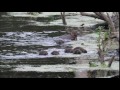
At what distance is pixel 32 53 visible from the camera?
21.2ft

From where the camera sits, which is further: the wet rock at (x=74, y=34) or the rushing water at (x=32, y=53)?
the wet rock at (x=74, y=34)

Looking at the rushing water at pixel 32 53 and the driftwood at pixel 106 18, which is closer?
the rushing water at pixel 32 53

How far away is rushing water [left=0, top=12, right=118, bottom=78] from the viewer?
5949mm

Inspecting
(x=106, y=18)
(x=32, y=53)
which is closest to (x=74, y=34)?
(x=106, y=18)

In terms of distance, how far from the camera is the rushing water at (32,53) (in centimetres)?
595

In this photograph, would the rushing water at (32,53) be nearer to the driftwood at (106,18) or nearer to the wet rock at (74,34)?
the wet rock at (74,34)

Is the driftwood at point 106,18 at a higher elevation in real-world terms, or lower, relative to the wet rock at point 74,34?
higher

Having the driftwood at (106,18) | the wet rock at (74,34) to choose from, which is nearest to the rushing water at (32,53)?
the wet rock at (74,34)

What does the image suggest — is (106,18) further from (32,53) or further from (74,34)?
(32,53)

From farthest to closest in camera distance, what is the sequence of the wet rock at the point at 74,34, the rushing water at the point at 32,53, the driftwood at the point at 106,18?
the wet rock at the point at 74,34, the driftwood at the point at 106,18, the rushing water at the point at 32,53

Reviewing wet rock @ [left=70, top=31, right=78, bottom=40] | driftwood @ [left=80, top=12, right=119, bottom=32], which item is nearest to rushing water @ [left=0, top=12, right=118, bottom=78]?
wet rock @ [left=70, top=31, right=78, bottom=40]

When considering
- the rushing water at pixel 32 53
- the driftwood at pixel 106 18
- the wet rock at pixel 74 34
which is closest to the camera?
the rushing water at pixel 32 53
